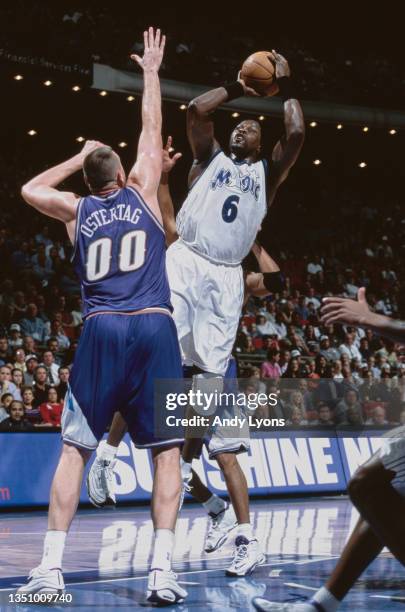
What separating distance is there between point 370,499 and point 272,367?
11.5 m

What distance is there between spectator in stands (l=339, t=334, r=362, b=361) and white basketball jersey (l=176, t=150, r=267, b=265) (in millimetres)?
11171

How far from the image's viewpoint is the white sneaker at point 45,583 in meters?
4.79

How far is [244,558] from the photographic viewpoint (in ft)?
19.5

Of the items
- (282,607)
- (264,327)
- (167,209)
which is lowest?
(282,607)

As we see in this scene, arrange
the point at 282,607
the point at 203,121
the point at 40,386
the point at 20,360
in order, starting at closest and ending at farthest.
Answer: the point at 282,607 < the point at 203,121 < the point at 40,386 < the point at 20,360

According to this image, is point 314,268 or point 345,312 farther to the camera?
point 314,268

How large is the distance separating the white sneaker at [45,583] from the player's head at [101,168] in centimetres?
205

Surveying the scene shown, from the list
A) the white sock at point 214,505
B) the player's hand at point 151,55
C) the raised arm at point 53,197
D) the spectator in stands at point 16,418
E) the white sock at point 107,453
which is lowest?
the white sock at point 214,505

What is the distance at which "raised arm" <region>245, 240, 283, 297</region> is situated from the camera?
6848 mm

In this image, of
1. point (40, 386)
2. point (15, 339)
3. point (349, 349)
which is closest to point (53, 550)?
point (40, 386)

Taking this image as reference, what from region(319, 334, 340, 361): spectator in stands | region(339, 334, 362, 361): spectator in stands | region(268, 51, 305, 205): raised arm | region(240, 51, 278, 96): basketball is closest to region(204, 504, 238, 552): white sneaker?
region(268, 51, 305, 205): raised arm

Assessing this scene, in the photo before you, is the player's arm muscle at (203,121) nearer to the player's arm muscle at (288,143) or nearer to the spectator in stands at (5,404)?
the player's arm muscle at (288,143)

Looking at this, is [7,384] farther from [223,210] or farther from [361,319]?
[361,319]

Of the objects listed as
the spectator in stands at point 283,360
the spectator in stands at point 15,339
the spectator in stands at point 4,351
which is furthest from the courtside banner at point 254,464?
the spectator in stands at point 15,339
